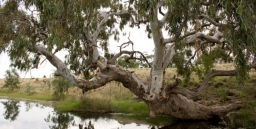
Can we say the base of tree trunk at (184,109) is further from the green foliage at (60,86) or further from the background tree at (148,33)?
the green foliage at (60,86)

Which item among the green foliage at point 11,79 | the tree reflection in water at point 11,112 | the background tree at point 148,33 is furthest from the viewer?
the green foliage at point 11,79

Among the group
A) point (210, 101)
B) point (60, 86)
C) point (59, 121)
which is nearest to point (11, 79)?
point (60, 86)

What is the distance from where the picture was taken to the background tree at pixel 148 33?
519 cm

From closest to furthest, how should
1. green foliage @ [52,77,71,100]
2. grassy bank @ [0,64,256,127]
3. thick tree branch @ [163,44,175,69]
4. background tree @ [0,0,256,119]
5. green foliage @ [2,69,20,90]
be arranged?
background tree @ [0,0,256,119]
thick tree branch @ [163,44,175,69]
grassy bank @ [0,64,256,127]
green foliage @ [52,77,71,100]
green foliage @ [2,69,20,90]

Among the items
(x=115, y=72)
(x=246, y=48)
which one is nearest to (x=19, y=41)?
(x=115, y=72)

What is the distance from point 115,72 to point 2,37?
11.3 ft

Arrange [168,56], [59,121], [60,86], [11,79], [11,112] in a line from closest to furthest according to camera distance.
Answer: [168,56] < [59,121] < [11,112] < [60,86] < [11,79]

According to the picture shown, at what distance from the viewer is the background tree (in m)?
5.19

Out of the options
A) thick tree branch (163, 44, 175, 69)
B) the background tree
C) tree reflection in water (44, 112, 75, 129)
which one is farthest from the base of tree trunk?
tree reflection in water (44, 112, 75, 129)

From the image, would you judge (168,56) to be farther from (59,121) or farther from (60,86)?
(60,86)

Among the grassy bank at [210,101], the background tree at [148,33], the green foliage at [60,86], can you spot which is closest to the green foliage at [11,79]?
the green foliage at [60,86]

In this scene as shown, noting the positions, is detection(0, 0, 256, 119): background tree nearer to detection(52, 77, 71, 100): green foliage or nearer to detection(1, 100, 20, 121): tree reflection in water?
detection(1, 100, 20, 121): tree reflection in water

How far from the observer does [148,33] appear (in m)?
10.9

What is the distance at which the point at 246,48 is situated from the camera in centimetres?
488
